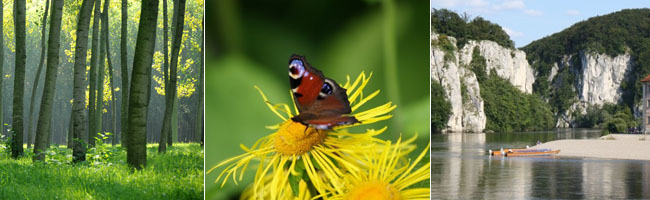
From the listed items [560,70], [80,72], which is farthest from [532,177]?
[560,70]

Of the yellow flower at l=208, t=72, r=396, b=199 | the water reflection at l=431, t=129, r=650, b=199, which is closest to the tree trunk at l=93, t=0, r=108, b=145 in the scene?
the yellow flower at l=208, t=72, r=396, b=199

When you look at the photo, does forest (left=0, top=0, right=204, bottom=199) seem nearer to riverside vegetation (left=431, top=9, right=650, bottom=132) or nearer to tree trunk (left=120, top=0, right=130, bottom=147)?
tree trunk (left=120, top=0, right=130, bottom=147)

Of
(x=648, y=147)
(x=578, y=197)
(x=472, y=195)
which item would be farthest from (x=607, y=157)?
(x=472, y=195)

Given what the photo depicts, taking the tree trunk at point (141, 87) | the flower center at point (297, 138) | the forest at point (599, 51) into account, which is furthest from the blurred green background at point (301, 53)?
the forest at point (599, 51)

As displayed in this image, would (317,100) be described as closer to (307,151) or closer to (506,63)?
(307,151)

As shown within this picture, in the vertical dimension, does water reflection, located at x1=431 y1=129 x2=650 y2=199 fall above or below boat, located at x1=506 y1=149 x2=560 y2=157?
below

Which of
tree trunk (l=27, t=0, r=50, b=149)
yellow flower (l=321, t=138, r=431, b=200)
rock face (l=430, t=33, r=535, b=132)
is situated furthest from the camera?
rock face (l=430, t=33, r=535, b=132)

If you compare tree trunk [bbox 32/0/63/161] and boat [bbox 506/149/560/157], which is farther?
boat [bbox 506/149/560/157]
